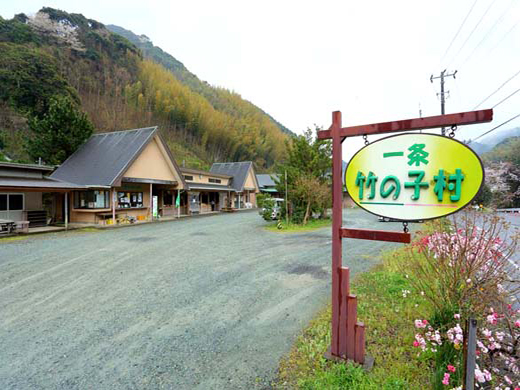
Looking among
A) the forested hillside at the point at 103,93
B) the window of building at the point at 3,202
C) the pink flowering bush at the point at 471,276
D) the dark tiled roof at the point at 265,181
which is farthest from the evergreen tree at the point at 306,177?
the forested hillside at the point at 103,93

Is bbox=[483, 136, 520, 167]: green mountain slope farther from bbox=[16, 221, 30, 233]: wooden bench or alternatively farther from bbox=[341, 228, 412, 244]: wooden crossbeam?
bbox=[16, 221, 30, 233]: wooden bench

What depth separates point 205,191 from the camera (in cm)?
2134

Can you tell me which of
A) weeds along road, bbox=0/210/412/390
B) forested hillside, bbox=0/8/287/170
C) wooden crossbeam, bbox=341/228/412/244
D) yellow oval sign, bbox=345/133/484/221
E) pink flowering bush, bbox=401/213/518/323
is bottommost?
weeds along road, bbox=0/210/412/390

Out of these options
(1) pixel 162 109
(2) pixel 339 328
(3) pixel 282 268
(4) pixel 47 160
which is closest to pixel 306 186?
(3) pixel 282 268

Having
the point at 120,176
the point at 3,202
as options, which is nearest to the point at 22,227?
the point at 3,202

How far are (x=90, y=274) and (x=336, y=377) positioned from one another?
16.9 ft

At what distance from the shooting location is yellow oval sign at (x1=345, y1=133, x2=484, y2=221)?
6.34 ft

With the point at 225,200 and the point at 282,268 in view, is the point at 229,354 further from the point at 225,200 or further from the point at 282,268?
the point at 225,200

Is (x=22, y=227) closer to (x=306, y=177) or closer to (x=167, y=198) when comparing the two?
(x=167, y=198)

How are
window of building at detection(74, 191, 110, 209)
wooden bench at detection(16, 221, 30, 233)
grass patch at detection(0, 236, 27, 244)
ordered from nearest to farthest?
grass patch at detection(0, 236, 27, 244) < wooden bench at detection(16, 221, 30, 233) < window of building at detection(74, 191, 110, 209)

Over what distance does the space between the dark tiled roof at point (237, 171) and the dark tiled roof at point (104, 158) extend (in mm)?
11632

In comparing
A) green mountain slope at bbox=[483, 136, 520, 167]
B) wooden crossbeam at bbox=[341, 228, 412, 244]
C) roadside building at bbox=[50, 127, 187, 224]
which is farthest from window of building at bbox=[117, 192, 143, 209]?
green mountain slope at bbox=[483, 136, 520, 167]

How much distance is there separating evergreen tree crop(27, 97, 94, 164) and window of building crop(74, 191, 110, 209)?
6333 millimetres

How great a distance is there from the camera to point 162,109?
101 feet
